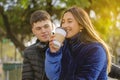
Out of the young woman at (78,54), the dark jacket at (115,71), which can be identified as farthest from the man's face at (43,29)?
the young woman at (78,54)

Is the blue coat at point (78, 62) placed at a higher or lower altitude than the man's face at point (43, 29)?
lower

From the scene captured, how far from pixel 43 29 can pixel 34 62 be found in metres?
0.32

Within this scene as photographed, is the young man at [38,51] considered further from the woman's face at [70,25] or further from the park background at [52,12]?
the park background at [52,12]

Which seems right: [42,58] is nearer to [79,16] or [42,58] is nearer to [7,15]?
[79,16]

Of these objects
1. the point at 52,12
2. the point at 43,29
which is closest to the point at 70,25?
the point at 43,29

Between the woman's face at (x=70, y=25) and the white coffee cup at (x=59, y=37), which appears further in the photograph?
the woman's face at (x=70, y=25)

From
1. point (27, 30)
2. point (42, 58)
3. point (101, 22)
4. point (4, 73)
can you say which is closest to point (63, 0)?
point (101, 22)

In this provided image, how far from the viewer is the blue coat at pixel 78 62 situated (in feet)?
9.76

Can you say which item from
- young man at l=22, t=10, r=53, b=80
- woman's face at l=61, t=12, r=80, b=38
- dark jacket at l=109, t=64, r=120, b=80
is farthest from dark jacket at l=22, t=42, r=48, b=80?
woman's face at l=61, t=12, r=80, b=38

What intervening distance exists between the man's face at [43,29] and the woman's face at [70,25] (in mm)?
942

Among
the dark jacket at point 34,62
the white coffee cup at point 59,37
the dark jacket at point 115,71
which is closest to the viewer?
the white coffee cup at point 59,37

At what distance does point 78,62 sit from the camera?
301 centimetres

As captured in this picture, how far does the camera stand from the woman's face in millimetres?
3123

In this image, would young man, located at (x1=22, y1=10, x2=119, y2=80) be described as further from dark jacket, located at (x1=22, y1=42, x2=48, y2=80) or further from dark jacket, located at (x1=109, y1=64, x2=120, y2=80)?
dark jacket, located at (x1=109, y1=64, x2=120, y2=80)
